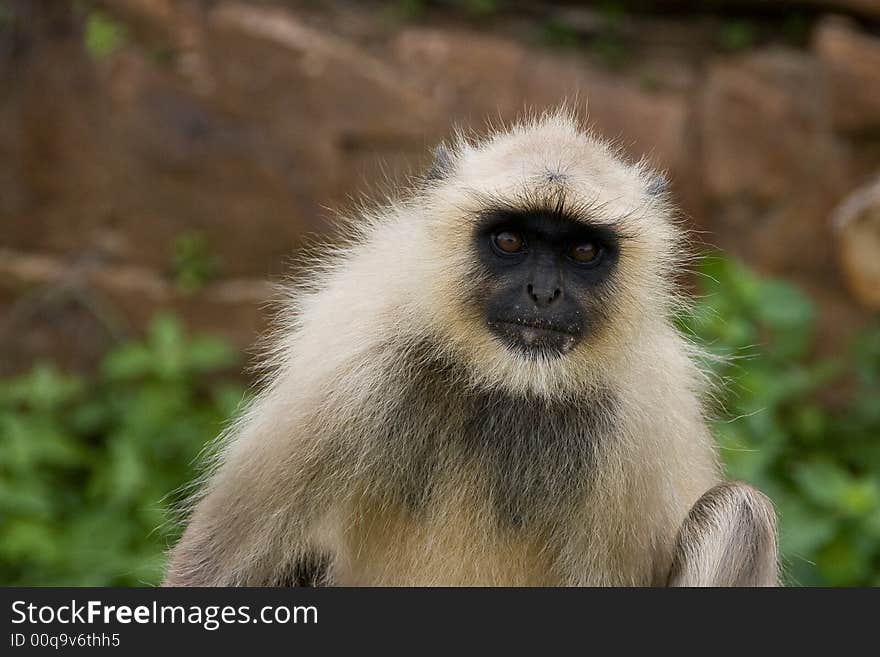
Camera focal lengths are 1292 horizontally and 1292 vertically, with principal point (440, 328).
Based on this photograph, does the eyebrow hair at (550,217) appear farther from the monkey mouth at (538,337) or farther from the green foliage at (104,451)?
the green foliage at (104,451)

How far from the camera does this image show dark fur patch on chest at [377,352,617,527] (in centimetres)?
344

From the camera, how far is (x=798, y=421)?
6.68 m

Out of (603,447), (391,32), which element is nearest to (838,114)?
(391,32)

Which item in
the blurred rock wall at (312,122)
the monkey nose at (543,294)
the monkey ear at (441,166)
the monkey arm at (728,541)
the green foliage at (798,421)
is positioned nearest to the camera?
the monkey nose at (543,294)

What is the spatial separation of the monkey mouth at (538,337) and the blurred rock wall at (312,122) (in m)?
3.68

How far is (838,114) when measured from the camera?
6.91 meters

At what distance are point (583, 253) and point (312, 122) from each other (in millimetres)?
3961

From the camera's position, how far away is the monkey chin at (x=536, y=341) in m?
3.29

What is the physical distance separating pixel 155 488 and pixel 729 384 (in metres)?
2.85

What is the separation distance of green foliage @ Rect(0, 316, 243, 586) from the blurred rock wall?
17.0 inches

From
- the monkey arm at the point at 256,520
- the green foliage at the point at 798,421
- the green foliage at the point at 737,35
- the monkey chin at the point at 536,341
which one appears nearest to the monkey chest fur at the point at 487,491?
the monkey arm at the point at 256,520

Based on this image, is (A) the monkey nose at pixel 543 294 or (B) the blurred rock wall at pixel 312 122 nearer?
(A) the monkey nose at pixel 543 294

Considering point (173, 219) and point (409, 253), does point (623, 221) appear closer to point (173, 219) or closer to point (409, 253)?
point (409, 253)

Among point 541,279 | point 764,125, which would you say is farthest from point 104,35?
point 541,279
